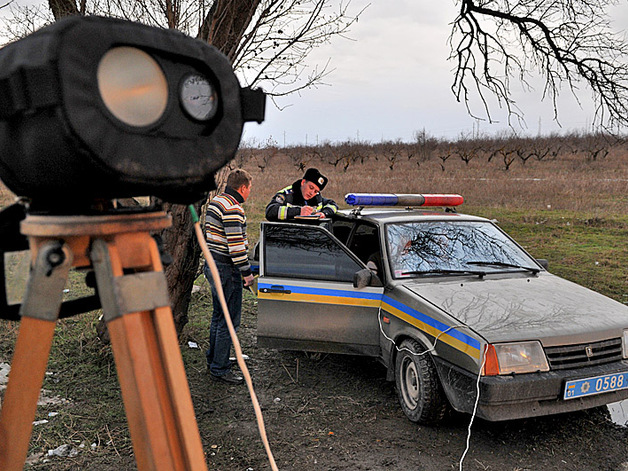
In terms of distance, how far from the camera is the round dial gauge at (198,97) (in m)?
1.20

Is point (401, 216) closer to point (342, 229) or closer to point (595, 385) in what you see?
point (342, 229)

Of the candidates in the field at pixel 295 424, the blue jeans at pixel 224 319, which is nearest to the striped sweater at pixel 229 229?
the blue jeans at pixel 224 319

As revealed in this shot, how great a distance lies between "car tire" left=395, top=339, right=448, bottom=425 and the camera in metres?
3.75

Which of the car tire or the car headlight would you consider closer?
the car headlight

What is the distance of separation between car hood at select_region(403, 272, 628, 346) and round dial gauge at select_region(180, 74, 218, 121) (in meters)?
2.66

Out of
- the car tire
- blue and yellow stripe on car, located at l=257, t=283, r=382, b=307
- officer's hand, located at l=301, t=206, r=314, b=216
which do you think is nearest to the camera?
the car tire

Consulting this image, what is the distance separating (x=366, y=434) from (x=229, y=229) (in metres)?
1.98

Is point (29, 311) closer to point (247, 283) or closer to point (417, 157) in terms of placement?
point (247, 283)

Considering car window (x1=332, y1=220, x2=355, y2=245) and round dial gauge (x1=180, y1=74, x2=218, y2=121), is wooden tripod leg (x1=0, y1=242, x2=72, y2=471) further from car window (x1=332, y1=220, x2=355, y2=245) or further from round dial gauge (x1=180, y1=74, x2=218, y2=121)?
car window (x1=332, y1=220, x2=355, y2=245)

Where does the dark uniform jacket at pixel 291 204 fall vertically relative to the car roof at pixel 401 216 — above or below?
above

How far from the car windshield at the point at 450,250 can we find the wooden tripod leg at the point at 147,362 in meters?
3.36

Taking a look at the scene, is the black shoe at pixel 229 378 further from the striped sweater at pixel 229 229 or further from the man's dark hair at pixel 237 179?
the man's dark hair at pixel 237 179

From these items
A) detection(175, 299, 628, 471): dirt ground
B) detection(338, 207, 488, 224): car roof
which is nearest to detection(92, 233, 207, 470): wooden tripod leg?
detection(175, 299, 628, 471): dirt ground

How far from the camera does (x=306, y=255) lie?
4.69 meters
